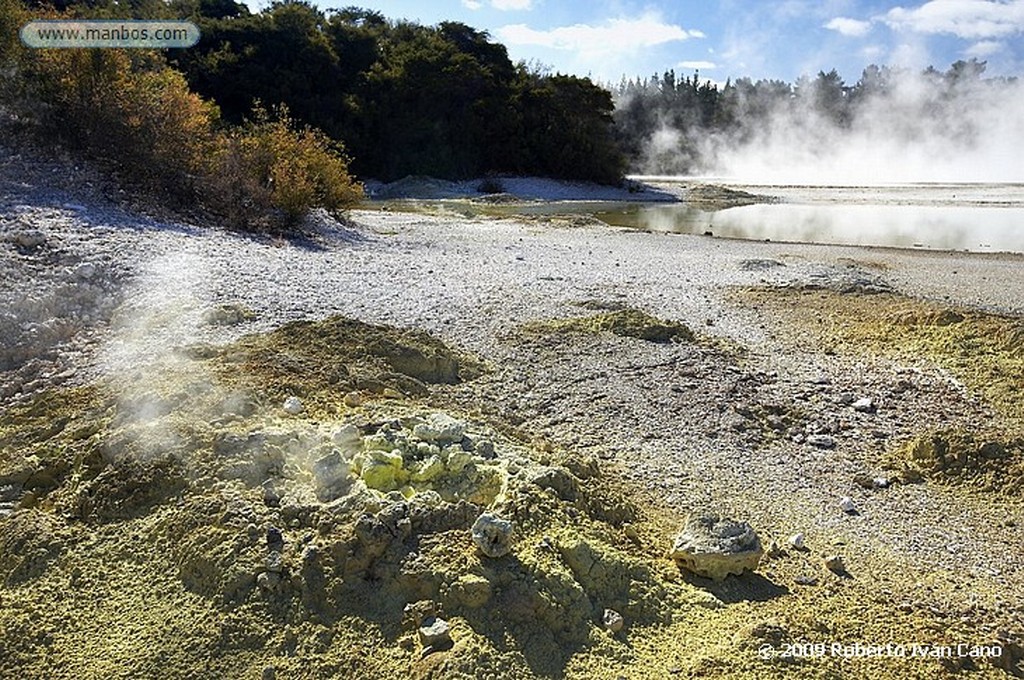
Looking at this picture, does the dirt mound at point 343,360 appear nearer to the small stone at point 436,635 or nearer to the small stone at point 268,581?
the small stone at point 268,581

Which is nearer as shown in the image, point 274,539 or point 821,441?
point 274,539

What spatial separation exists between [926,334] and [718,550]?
5785 mm

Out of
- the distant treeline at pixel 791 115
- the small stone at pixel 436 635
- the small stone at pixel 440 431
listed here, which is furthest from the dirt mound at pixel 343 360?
the distant treeline at pixel 791 115

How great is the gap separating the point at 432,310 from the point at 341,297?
3.66 ft

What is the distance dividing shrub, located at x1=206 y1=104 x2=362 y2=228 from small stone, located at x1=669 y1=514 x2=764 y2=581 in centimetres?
1060

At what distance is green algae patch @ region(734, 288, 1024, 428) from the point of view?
6.89 m

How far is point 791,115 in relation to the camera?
7106cm

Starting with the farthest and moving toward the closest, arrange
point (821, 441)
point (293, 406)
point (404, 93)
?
point (404, 93) < point (821, 441) < point (293, 406)

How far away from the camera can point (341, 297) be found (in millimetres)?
8664

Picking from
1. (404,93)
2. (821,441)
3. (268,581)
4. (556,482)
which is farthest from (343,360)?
(404,93)

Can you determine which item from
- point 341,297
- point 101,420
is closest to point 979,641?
point 101,420

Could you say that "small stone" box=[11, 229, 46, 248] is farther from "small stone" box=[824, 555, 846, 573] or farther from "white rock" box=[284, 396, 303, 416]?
"small stone" box=[824, 555, 846, 573]

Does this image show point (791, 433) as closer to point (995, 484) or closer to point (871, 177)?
point (995, 484)

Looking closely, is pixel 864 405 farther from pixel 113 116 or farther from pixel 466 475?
pixel 113 116
